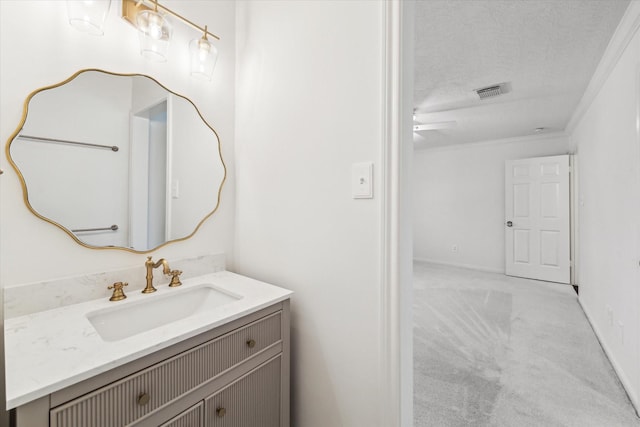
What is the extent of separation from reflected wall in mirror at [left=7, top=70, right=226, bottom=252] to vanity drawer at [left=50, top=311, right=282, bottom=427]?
0.62 metres

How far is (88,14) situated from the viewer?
1024 millimetres

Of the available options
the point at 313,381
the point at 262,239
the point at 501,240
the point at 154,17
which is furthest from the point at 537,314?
the point at 154,17

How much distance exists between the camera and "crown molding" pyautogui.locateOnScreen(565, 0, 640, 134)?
165 cm

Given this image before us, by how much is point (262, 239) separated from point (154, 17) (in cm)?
106

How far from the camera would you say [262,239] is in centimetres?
142

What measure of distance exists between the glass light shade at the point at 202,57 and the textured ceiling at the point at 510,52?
4.14ft

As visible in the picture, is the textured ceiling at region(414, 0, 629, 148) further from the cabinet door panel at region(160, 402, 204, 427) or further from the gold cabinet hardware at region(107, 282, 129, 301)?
the cabinet door panel at region(160, 402, 204, 427)

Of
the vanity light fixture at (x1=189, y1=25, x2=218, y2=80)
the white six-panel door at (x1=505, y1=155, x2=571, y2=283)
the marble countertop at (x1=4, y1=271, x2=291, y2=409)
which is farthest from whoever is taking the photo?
the white six-panel door at (x1=505, y1=155, x2=571, y2=283)

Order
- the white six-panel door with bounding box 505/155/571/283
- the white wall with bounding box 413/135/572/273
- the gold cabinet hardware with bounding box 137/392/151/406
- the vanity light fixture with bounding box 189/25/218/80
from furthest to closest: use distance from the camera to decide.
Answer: the white wall with bounding box 413/135/572/273, the white six-panel door with bounding box 505/155/571/283, the vanity light fixture with bounding box 189/25/218/80, the gold cabinet hardware with bounding box 137/392/151/406

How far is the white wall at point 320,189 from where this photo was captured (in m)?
1.02

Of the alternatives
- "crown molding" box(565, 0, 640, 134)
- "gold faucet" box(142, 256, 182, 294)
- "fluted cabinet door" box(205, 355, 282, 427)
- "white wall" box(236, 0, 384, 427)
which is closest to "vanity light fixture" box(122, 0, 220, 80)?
"white wall" box(236, 0, 384, 427)

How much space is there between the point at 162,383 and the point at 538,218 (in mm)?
5349

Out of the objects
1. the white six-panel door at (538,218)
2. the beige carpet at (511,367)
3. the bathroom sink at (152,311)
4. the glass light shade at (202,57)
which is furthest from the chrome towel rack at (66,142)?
the white six-panel door at (538,218)

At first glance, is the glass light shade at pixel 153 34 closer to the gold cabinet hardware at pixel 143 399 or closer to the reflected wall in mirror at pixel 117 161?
the reflected wall in mirror at pixel 117 161
